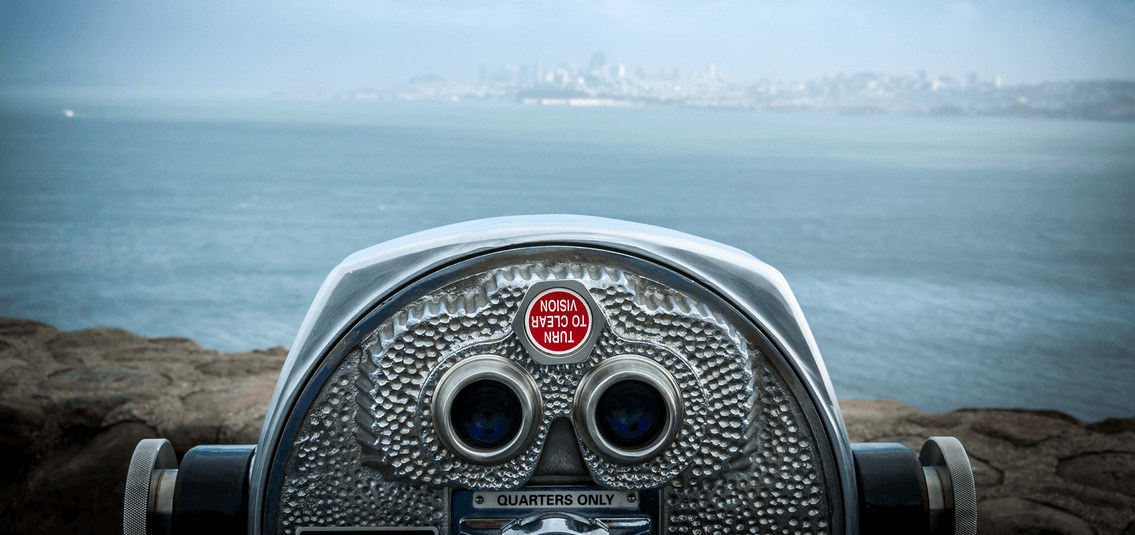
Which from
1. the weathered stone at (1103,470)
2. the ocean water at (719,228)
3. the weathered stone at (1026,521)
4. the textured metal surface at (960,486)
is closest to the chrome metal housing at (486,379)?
the textured metal surface at (960,486)

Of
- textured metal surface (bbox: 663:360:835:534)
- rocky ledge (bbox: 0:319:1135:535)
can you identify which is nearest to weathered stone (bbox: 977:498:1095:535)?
rocky ledge (bbox: 0:319:1135:535)

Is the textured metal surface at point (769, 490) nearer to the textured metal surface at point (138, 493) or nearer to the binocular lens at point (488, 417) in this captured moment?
the binocular lens at point (488, 417)

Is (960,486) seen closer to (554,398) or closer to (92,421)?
(554,398)

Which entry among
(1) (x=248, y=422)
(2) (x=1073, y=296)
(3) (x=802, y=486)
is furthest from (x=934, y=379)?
(3) (x=802, y=486)

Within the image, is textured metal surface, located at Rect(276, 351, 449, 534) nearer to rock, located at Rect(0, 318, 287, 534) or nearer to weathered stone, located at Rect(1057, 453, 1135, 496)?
rock, located at Rect(0, 318, 287, 534)

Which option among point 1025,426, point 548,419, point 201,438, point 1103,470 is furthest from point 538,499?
point 1025,426

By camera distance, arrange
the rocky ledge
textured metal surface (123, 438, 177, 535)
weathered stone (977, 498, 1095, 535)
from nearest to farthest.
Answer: textured metal surface (123, 438, 177, 535)
weathered stone (977, 498, 1095, 535)
the rocky ledge
